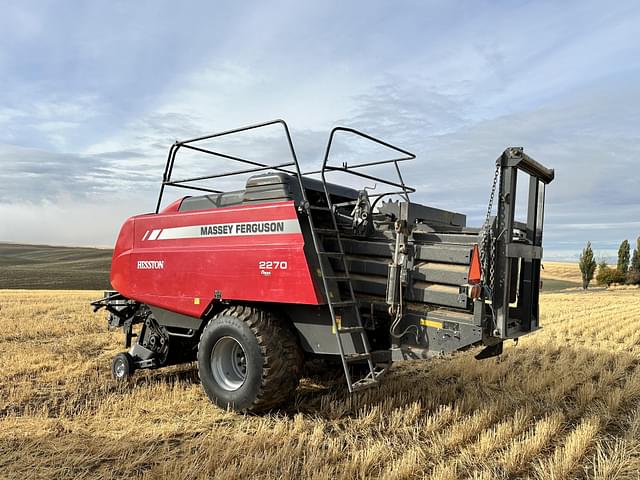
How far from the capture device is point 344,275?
204 inches

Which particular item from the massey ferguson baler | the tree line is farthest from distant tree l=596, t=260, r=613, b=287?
the massey ferguson baler

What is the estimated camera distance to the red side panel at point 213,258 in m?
4.93

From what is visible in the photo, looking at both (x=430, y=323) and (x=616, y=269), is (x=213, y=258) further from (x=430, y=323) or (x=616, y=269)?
(x=616, y=269)

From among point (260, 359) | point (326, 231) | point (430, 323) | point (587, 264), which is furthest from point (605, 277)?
point (260, 359)

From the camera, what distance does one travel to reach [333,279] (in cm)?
486

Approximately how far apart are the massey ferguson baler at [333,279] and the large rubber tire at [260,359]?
0.01 meters

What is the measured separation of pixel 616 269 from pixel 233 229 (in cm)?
6602

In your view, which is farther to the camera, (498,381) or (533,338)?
(533,338)

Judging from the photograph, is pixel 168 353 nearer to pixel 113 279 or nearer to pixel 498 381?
pixel 113 279

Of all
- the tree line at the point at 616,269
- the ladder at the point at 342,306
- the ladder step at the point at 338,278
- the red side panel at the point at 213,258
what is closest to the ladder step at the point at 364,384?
the ladder at the point at 342,306

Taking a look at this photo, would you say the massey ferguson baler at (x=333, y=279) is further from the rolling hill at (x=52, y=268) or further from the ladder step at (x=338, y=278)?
the rolling hill at (x=52, y=268)

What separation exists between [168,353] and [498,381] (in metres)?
4.10

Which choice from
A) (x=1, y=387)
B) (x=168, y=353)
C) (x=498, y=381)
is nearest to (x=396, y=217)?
(x=498, y=381)

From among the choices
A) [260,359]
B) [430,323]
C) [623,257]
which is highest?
[623,257]
